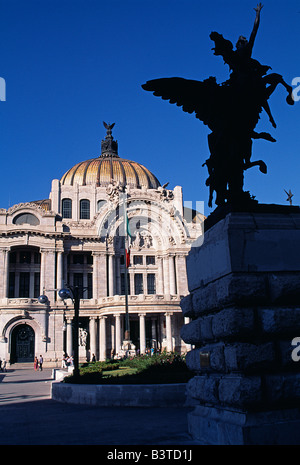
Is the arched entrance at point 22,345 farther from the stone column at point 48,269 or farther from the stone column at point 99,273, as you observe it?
the stone column at point 99,273

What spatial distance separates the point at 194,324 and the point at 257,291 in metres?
1.75

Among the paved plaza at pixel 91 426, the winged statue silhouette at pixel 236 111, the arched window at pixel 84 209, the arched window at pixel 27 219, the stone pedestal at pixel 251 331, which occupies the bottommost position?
the paved plaza at pixel 91 426

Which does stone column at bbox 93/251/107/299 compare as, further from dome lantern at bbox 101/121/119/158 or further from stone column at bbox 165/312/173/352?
dome lantern at bbox 101/121/119/158

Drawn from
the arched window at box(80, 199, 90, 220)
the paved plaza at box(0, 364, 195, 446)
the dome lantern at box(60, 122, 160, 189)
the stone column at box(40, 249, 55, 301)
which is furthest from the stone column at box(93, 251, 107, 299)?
the paved plaza at box(0, 364, 195, 446)

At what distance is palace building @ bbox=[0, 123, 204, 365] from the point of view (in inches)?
1902

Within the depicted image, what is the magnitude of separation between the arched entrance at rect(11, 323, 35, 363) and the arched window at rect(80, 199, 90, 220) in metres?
17.7

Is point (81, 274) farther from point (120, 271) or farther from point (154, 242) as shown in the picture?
point (154, 242)

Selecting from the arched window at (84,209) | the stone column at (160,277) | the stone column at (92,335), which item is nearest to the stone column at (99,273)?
the stone column at (92,335)

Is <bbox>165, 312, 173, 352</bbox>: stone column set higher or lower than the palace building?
lower

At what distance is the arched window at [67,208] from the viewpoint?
5975cm

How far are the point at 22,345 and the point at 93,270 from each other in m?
12.0

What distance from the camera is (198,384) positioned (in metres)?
7.16

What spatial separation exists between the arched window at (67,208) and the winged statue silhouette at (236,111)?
53.0 metres
